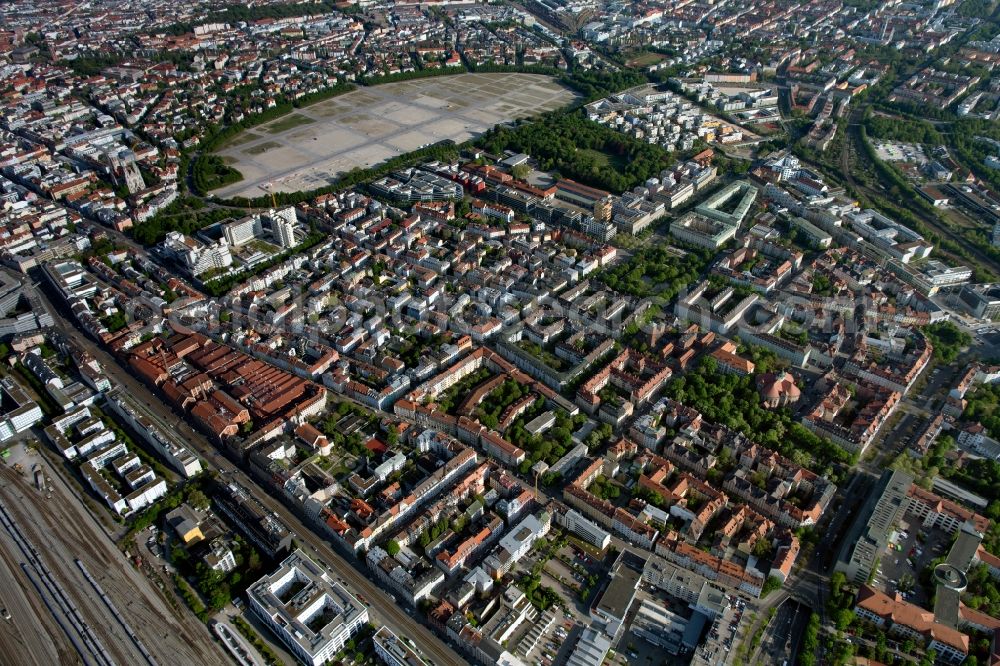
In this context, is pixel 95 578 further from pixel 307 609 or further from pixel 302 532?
pixel 307 609

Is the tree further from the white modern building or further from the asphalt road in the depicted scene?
the white modern building

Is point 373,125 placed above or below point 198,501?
above

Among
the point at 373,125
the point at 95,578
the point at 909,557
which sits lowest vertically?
the point at 95,578

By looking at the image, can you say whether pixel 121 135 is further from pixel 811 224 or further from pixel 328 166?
pixel 811 224

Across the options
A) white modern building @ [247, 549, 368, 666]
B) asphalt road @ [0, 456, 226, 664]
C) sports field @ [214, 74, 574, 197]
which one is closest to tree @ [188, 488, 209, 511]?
asphalt road @ [0, 456, 226, 664]

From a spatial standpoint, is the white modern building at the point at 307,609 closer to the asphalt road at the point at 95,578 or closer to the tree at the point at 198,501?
the asphalt road at the point at 95,578

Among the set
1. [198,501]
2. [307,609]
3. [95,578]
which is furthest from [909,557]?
[95,578]

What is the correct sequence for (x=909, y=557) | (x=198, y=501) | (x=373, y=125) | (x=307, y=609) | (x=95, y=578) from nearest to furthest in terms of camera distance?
(x=307, y=609) < (x=95, y=578) < (x=909, y=557) < (x=198, y=501) < (x=373, y=125)
